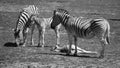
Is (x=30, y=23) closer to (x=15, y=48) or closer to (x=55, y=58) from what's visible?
(x=15, y=48)

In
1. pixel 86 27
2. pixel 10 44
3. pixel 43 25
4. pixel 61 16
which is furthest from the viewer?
pixel 10 44

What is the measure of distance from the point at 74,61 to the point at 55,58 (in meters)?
0.71

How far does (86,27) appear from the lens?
10.1m

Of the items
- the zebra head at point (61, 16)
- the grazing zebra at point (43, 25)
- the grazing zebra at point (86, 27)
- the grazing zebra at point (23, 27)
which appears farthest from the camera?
the grazing zebra at point (23, 27)

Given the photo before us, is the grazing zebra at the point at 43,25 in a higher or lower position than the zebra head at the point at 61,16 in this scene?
lower

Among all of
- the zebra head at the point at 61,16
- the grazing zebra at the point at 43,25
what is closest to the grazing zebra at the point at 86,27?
the zebra head at the point at 61,16

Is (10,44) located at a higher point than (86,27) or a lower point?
lower

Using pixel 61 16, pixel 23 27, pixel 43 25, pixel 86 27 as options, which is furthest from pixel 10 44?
pixel 86 27

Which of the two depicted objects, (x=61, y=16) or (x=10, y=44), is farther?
(x=10, y=44)

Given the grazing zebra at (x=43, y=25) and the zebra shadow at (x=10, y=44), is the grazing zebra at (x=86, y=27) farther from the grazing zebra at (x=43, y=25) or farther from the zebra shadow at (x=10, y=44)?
the zebra shadow at (x=10, y=44)

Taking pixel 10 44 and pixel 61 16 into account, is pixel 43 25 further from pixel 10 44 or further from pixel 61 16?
pixel 10 44

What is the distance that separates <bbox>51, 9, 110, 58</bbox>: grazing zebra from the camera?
32.2ft

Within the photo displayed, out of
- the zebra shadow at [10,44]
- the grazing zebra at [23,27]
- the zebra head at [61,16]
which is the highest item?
the zebra head at [61,16]

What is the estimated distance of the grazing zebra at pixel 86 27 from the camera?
9812 millimetres
